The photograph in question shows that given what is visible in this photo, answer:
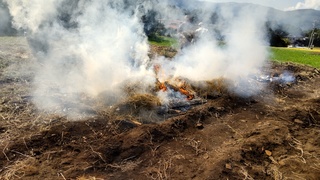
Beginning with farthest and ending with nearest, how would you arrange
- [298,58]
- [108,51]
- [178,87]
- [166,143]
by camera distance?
1. [298,58]
2. [108,51]
3. [178,87]
4. [166,143]

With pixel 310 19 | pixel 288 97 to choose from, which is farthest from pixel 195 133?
pixel 310 19

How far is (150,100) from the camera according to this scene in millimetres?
8133

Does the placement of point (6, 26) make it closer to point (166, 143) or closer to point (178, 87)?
point (178, 87)

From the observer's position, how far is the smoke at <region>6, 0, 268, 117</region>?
364 inches

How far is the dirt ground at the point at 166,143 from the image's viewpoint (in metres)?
5.16

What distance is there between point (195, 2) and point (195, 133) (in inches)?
388

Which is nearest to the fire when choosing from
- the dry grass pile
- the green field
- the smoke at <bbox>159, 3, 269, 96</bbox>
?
the dry grass pile

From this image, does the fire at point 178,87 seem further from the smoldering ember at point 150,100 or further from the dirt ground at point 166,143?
the dirt ground at point 166,143

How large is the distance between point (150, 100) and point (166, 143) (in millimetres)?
2208

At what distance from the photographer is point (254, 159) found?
224 inches

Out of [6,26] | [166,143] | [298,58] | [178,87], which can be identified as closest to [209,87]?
[178,87]

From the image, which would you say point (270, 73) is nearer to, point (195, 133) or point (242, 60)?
point (242, 60)

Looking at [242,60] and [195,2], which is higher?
[195,2]

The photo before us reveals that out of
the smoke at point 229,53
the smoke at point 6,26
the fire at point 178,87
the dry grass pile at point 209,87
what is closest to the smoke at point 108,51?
the smoke at point 229,53
